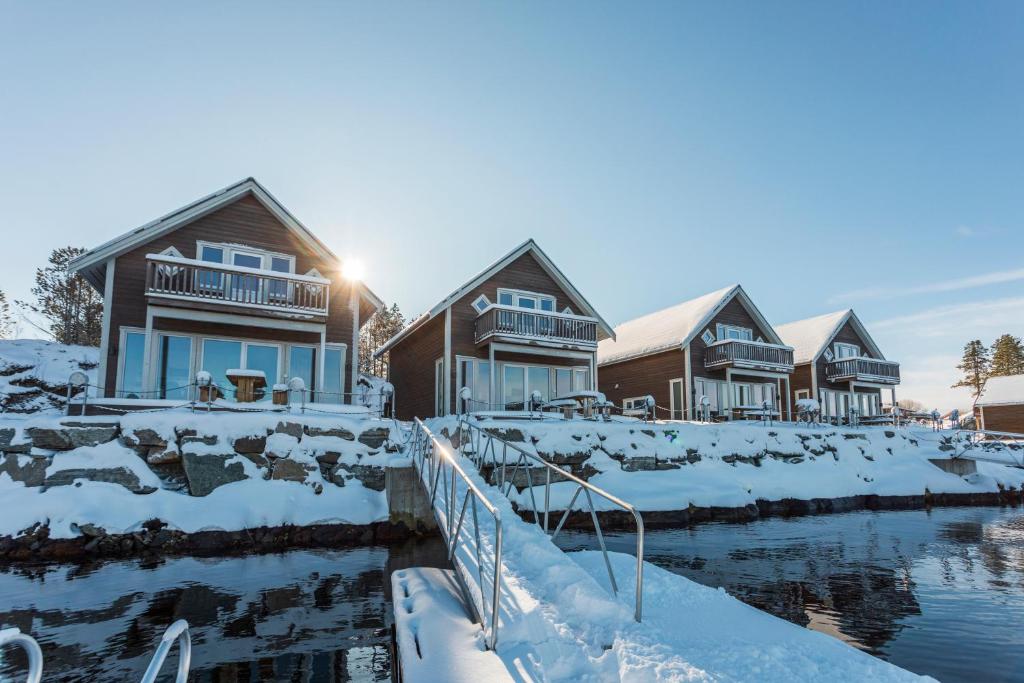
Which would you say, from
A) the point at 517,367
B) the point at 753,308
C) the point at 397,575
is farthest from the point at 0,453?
the point at 753,308

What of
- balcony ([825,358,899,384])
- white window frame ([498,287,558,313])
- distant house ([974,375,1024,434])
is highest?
white window frame ([498,287,558,313])

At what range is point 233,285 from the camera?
1656 centimetres

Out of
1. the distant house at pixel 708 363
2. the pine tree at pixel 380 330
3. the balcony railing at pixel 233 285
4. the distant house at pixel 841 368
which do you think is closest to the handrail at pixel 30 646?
the balcony railing at pixel 233 285

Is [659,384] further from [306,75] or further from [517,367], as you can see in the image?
[306,75]

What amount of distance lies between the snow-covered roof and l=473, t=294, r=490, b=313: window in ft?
131

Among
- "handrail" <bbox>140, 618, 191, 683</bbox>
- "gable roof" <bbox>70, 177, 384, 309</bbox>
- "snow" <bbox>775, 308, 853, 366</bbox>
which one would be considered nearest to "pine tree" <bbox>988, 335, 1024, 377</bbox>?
"snow" <bbox>775, 308, 853, 366</bbox>

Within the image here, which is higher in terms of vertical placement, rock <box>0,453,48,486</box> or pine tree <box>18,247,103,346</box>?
pine tree <box>18,247,103,346</box>

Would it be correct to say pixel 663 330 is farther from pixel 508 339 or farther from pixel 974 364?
pixel 974 364

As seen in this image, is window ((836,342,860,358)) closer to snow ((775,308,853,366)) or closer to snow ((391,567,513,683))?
snow ((775,308,853,366))

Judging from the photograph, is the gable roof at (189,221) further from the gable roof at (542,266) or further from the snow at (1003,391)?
the snow at (1003,391)

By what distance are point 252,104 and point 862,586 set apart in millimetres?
14106

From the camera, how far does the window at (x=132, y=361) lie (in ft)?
52.4

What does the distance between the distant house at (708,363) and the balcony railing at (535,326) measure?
4.23 meters

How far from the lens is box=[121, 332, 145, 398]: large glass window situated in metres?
16.0
